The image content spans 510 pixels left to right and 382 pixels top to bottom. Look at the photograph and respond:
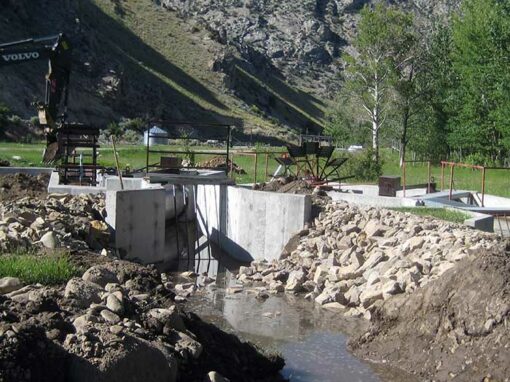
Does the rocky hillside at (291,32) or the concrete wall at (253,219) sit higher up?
the rocky hillside at (291,32)

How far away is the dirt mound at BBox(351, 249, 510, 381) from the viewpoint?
10867mm

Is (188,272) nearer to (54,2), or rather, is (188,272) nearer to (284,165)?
(284,165)

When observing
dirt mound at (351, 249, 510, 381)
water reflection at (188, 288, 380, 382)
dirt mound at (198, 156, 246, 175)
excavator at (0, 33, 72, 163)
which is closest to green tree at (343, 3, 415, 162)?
dirt mound at (198, 156, 246, 175)

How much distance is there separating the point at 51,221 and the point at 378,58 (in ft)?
108

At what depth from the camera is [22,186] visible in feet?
73.0

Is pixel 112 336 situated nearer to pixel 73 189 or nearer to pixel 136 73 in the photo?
pixel 73 189

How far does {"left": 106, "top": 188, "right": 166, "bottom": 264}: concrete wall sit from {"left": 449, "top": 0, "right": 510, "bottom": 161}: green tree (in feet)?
76.3

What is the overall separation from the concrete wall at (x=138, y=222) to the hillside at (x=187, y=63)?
3686 cm

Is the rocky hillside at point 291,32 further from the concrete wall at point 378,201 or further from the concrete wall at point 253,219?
the concrete wall at point 378,201

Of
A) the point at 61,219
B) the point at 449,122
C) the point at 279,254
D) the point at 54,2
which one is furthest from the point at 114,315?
the point at 54,2

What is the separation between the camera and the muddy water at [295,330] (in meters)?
11.7

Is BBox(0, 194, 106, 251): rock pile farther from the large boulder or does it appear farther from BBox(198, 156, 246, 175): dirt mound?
BBox(198, 156, 246, 175): dirt mound

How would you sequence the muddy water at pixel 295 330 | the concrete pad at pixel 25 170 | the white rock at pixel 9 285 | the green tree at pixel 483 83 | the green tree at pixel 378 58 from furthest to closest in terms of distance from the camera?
the green tree at pixel 378 58 < the green tree at pixel 483 83 < the concrete pad at pixel 25 170 < the muddy water at pixel 295 330 < the white rock at pixel 9 285

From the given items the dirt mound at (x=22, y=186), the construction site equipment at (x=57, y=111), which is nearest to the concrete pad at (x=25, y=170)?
the construction site equipment at (x=57, y=111)
